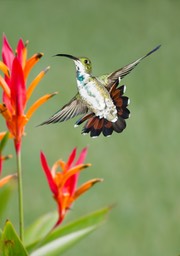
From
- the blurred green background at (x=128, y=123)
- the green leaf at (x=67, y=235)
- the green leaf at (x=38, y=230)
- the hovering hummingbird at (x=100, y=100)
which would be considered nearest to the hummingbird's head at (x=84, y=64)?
the hovering hummingbird at (x=100, y=100)

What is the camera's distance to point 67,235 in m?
0.73

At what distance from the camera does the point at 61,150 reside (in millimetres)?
1824

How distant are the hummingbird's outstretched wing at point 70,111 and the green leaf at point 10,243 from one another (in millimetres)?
149

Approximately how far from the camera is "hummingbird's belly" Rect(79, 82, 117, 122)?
Answer: 0.45 m

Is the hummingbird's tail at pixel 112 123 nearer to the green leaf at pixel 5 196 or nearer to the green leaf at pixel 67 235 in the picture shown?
the green leaf at pixel 67 235

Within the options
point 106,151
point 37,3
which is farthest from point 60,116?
point 106,151

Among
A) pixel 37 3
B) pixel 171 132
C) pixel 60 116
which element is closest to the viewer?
pixel 60 116

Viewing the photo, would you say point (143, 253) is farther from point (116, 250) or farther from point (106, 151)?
point (106, 151)

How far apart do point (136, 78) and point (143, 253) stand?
572 mm

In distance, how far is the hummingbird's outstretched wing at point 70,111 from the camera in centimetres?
46

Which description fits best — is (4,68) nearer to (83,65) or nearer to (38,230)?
(83,65)

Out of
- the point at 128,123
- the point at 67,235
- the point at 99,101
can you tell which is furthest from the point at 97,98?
the point at 128,123

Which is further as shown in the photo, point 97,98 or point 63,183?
point 63,183

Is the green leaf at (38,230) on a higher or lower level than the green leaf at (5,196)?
lower
